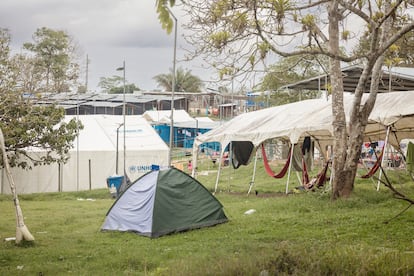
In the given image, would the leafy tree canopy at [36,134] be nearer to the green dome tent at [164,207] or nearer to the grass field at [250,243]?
the grass field at [250,243]

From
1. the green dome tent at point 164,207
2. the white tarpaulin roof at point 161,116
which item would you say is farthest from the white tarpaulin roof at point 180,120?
the green dome tent at point 164,207

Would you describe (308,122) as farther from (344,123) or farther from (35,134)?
(35,134)

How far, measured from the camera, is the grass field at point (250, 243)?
518cm

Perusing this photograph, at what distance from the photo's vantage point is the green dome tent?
35.0 feet

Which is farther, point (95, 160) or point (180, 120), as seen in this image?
point (180, 120)

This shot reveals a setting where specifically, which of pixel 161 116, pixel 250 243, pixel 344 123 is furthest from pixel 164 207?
pixel 161 116

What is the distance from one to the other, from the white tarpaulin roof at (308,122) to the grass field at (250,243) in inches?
74.8

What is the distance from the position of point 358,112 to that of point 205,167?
19471mm

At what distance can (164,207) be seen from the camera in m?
10.9

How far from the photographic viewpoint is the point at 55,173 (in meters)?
24.3

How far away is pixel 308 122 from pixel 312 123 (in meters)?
0.17

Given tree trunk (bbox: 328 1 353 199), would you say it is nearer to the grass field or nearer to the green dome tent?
the grass field

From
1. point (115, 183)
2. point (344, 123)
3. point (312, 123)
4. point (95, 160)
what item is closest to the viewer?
point (344, 123)

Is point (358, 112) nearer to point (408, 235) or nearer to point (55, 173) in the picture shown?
point (408, 235)
